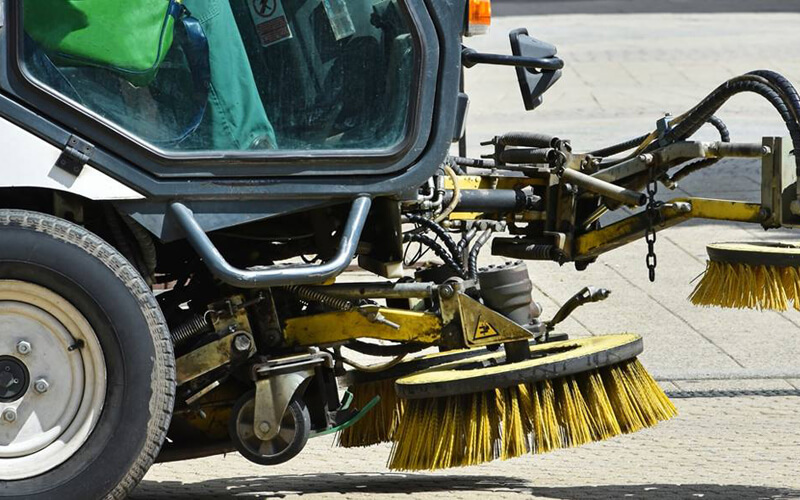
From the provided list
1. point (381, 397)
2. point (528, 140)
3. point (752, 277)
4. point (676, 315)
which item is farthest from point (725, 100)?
point (676, 315)

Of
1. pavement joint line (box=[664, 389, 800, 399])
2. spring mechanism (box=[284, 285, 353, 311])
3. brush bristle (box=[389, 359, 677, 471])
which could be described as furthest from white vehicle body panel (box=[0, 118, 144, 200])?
pavement joint line (box=[664, 389, 800, 399])

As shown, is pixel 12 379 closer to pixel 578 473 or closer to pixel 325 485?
pixel 325 485


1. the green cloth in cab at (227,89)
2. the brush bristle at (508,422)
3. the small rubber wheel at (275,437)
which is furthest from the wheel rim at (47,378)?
the brush bristle at (508,422)

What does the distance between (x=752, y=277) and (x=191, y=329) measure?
192 centimetres

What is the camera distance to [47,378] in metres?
4.14

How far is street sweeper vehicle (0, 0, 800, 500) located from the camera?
13.6 ft

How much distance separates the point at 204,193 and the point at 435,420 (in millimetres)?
1104

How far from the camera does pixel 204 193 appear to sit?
4.28 meters

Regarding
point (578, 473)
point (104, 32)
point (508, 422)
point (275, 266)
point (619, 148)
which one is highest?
point (104, 32)

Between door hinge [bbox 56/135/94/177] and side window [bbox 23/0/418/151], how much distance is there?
0.43ft

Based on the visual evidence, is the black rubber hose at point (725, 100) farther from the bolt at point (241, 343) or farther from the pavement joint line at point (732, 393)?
the pavement joint line at point (732, 393)

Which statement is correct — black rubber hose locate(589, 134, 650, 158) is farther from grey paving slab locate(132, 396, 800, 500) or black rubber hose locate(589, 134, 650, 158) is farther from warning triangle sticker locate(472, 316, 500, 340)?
grey paving slab locate(132, 396, 800, 500)

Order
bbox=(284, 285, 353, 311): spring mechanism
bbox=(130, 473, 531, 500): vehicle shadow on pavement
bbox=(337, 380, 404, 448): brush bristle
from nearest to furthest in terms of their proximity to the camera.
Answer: bbox=(284, 285, 353, 311): spring mechanism → bbox=(130, 473, 531, 500): vehicle shadow on pavement → bbox=(337, 380, 404, 448): brush bristle

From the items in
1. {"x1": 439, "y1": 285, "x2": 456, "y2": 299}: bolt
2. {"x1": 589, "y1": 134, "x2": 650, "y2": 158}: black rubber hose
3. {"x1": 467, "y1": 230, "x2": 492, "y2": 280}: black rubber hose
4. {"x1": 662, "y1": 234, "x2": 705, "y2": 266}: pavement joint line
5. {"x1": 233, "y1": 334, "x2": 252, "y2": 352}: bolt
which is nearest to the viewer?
{"x1": 233, "y1": 334, "x2": 252, "y2": 352}: bolt
